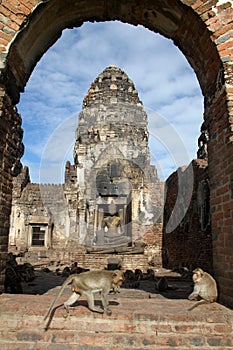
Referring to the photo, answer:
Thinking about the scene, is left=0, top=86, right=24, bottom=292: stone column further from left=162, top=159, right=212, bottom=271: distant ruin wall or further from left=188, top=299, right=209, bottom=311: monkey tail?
left=162, top=159, right=212, bottom=271: distant ruin wall

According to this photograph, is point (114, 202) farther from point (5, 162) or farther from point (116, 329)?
point (116, 329)

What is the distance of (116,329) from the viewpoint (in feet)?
10.2

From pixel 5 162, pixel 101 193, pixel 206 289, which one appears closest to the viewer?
pixel 206 289

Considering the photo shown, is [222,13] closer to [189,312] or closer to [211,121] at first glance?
[211,121]

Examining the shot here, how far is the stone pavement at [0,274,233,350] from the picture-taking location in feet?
9.90

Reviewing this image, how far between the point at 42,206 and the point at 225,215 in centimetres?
2109

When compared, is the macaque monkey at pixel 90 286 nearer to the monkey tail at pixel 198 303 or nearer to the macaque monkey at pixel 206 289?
the monkey tail at pixel 198 303

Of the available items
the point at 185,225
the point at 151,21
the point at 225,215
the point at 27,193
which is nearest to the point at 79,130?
the point at 27,193

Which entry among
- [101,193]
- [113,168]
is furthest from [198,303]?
[113,168]

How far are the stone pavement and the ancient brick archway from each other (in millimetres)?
573

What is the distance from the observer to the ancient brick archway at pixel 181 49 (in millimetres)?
3756

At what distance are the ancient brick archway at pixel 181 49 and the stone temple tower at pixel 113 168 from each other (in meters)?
10.5

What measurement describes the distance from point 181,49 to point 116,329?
4277 mm

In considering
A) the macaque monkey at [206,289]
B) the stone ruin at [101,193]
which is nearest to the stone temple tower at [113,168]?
the stone ruin at [101,193]
